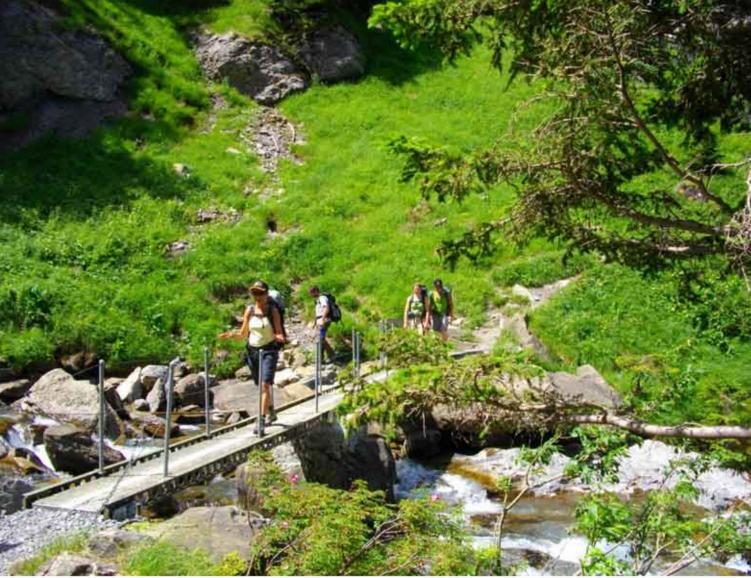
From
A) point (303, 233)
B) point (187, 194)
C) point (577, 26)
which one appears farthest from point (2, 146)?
point (577, 26)

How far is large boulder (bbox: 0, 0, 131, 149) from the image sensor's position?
2775 centimetres

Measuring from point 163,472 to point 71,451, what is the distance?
302cm

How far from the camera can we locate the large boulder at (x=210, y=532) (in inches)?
272

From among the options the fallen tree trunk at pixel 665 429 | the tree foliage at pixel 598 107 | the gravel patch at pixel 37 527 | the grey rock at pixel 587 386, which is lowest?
the grey rock at pixel 587 386

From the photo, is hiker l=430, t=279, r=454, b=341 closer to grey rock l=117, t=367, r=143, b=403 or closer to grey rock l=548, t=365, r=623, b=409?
grey rock l=548, t=365, r=623, b=409

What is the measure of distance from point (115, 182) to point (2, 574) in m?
21.5

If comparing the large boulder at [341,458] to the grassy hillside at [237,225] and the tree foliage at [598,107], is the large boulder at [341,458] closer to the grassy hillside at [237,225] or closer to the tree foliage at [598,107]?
the grassy hillside at [237,225]

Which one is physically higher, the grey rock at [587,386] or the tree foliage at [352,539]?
the tree foliage at [352,539]

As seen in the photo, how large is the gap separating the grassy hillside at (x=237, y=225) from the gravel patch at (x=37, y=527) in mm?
8125

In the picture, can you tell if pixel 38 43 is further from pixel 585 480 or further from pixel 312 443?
pixel 585 480

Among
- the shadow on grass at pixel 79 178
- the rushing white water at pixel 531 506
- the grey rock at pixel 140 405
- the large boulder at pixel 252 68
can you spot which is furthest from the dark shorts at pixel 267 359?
the large boulder at pixel 252 68

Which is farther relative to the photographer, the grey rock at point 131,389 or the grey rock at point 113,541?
the grey rock at point 131,389

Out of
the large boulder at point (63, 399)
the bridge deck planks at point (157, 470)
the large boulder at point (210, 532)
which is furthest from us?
the large boulder at point (63, 399)

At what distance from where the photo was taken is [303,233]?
24828 millimetres
